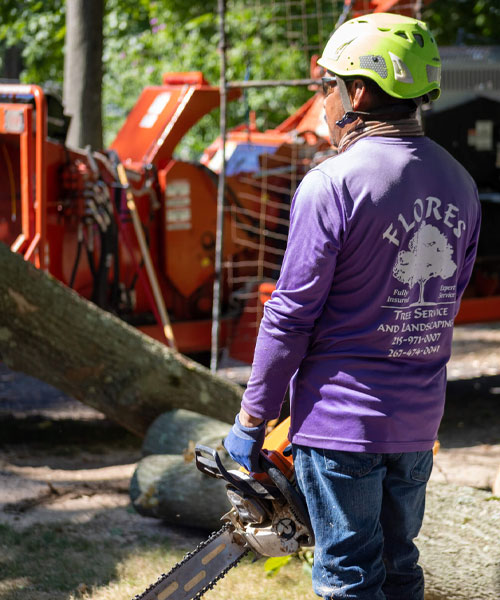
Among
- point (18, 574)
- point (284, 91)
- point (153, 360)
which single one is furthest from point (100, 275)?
point (284, 91)

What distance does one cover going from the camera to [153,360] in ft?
15.7

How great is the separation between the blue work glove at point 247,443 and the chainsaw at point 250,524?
0.25 ft

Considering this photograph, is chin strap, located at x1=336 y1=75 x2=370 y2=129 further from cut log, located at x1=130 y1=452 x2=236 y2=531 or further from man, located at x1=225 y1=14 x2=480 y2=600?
cut log, located at x1=130 y1=452 x2=236 y2=531

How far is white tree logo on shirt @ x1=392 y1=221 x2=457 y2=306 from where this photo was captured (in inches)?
84.8

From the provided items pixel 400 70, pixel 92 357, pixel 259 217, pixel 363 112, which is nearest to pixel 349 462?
pixel 363 112

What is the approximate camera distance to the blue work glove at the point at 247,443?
225cm

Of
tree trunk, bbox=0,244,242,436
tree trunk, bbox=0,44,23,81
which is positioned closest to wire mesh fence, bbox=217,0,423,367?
tree trunk, bbox=0,244,242,436

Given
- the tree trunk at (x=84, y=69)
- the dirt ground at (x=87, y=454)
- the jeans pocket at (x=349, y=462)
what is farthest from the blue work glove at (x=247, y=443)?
the tree trunk at (x=84, y=69)

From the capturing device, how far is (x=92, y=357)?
4.68m

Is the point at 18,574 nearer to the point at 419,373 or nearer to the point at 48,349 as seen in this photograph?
the point at 48,349

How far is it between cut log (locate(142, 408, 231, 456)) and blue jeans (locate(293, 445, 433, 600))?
207 centimetres

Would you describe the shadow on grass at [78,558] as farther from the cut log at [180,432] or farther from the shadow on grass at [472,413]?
the shadow on grass at [472,413]

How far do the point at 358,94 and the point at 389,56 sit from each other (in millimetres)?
121

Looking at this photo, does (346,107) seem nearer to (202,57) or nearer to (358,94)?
(358,94)
